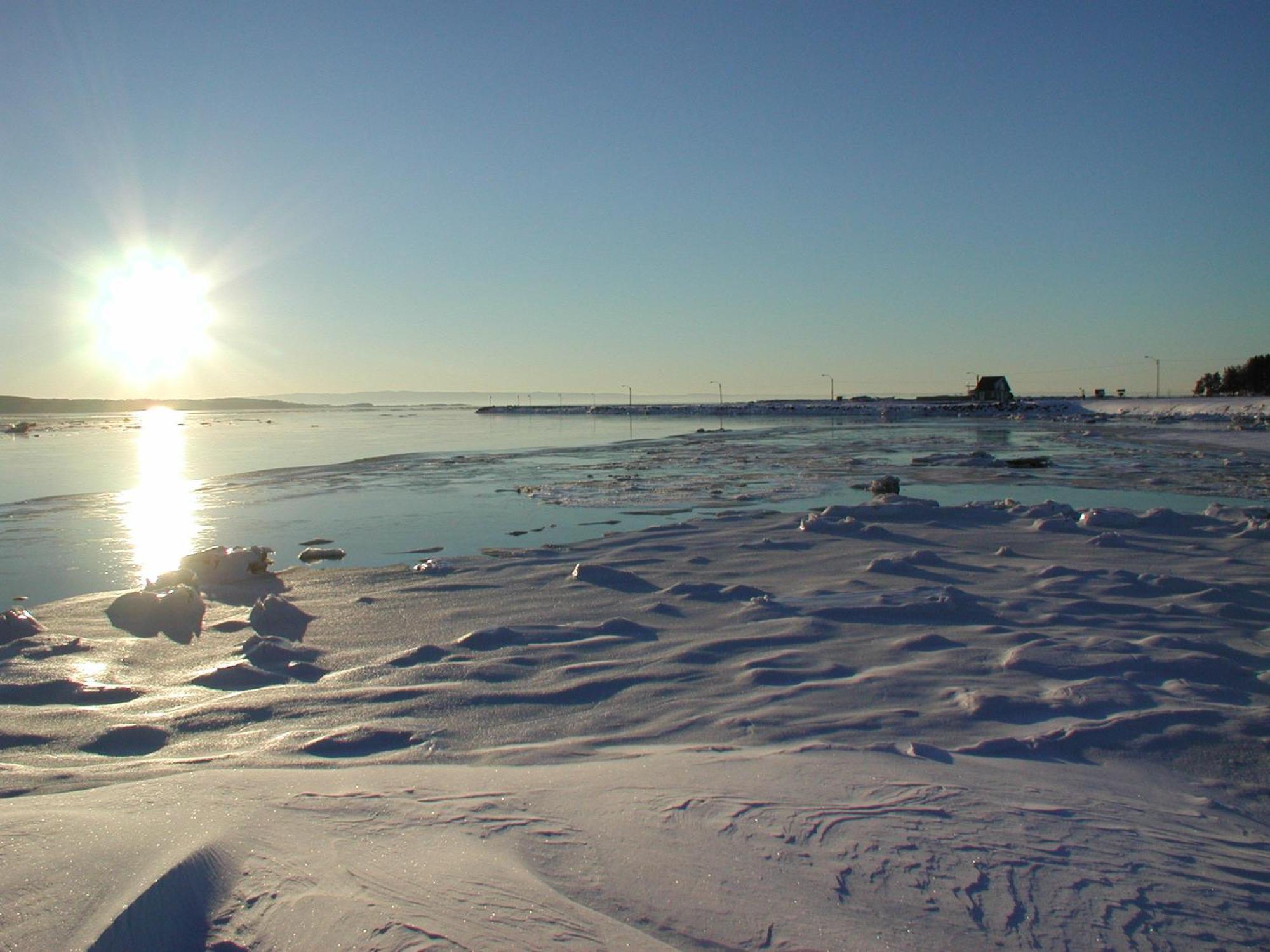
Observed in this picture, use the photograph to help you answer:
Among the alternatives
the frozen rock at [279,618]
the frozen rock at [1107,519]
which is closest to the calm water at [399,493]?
the frozen rock at [279,618]

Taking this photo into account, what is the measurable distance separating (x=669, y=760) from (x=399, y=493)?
14.2m

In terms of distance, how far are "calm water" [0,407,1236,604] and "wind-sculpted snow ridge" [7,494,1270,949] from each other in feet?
10.7

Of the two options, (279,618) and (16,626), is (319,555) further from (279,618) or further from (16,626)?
(16,626)

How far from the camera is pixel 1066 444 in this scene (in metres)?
30.2

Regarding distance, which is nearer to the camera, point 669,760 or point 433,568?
point 669,760

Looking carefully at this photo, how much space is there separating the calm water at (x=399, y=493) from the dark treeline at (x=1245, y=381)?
2101 inches

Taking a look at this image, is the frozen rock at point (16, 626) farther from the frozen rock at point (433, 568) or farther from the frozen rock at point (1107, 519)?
the frozen rock at point (1107, 519)

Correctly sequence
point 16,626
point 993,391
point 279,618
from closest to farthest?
point 16,626 < point 279,618 < point 993,391

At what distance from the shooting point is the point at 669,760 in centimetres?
356

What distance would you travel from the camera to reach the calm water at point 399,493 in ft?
34.6

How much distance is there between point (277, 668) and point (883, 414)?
206 feet

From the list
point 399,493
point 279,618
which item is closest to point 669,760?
point 279,618

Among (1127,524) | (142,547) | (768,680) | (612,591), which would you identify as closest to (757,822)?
(768,680)

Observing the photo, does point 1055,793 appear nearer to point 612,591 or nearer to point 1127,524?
point 612,591
